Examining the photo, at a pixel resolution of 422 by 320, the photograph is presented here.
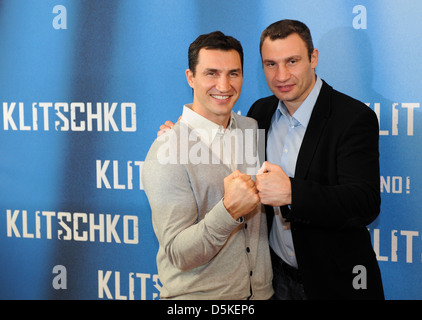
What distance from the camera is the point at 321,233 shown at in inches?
65.7

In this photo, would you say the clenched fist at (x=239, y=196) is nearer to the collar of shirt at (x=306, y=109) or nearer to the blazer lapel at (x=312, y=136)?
the blazer lapel at (x=312, y=136)

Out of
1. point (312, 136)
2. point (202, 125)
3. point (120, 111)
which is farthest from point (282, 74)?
point (120, 111)

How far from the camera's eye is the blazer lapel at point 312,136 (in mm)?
1641

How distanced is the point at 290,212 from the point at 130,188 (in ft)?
4.42

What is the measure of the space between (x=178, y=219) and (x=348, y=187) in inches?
24.3

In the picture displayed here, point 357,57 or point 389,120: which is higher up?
point 357,57

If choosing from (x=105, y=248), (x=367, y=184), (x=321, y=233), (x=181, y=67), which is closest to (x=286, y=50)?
(x=367, y=184)

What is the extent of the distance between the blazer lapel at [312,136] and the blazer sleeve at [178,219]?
434 mm

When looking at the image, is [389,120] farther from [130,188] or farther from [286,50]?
[130,188]

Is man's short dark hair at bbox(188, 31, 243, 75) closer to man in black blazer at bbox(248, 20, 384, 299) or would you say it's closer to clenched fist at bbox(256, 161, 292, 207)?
man in black blazer at bbox(248, 20, 384, 299)

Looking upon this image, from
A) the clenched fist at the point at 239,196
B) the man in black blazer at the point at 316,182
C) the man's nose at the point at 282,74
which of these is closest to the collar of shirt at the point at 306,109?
the man in black blazer at the point at 316,182

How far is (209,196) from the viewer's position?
1.56 m

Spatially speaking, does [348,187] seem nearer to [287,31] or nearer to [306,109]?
[306,109]

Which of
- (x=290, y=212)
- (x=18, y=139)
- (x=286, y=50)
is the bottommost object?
(x=290, y=212)
